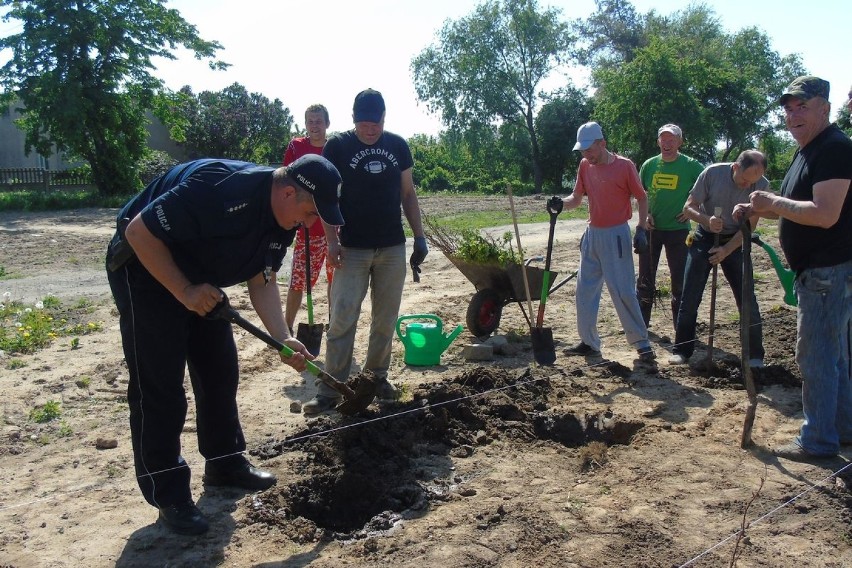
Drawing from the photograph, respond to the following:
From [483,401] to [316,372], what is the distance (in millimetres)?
1599

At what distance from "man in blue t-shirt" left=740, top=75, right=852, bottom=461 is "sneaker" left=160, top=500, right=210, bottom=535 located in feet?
11.1

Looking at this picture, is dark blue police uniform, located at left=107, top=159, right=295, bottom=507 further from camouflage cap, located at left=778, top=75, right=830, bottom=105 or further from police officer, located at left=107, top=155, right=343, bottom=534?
camouflage cap, located at left=778, top=75, right=830, bottom=105

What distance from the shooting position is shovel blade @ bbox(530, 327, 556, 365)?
22.1 ft

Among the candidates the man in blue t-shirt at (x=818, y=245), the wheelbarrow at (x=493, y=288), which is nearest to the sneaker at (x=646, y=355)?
the wheelbarrow at (x=493, y=288)

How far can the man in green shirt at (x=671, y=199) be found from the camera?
7.63 meters

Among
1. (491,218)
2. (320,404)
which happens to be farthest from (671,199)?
(491,218)

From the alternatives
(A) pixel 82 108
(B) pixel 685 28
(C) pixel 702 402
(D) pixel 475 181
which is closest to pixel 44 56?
(A) pixel 82 108

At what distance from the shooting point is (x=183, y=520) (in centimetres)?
377

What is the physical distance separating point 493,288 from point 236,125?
32854 millimetres

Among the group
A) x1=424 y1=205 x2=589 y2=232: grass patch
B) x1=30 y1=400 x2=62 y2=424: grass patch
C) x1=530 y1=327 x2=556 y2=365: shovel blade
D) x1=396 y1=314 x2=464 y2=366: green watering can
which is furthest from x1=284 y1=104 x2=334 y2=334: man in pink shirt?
x1=424 y1=205 x2=589 y2=232: grass patch

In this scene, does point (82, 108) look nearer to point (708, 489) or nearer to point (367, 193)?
point (367, 193)

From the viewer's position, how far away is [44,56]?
81.3 feet

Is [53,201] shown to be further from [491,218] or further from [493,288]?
[493,288]

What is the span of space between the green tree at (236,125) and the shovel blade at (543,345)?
32441 millimetres
